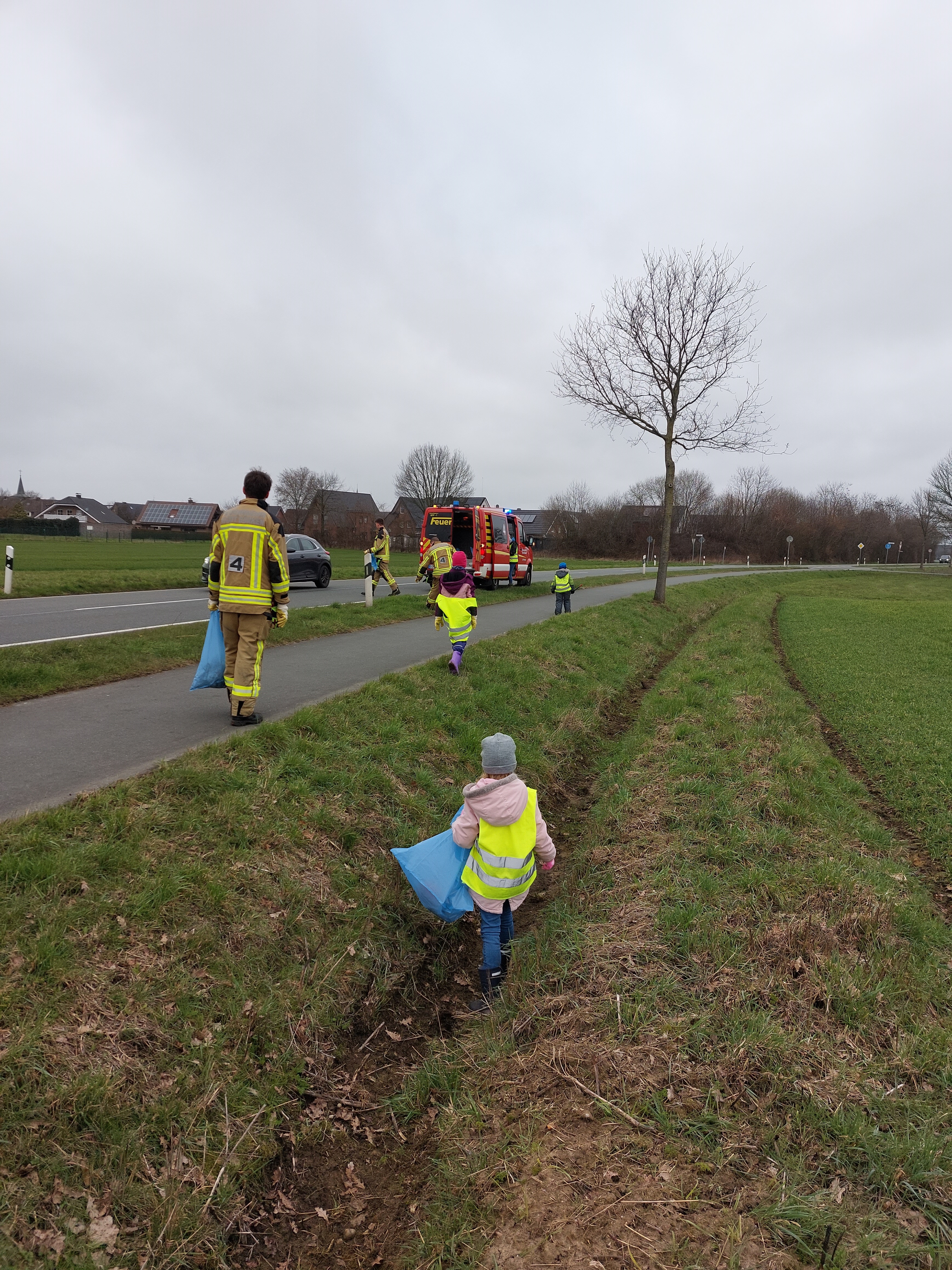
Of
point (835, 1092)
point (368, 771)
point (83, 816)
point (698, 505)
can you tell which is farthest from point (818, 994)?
point (698, 505)

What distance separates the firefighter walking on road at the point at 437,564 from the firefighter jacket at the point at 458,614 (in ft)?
0.57

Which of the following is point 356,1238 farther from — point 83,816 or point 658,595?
point 658,595

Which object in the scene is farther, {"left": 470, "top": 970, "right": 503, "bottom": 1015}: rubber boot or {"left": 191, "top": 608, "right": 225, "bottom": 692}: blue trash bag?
{"left": 191, "top": 608, "right": 225, "bottom": 692}: blue trash bag

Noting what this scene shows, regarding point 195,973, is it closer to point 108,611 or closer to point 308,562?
point 108,611

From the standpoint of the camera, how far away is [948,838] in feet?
20.2

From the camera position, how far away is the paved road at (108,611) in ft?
34.5

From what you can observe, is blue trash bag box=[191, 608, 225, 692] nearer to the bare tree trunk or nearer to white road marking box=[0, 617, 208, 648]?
white road marking box=[0, 617, 208, 648]

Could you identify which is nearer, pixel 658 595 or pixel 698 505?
pixel 658 595

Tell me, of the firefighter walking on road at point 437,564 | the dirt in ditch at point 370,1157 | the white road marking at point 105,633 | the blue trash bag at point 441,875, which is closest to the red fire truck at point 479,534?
the white road marking at point 105,633

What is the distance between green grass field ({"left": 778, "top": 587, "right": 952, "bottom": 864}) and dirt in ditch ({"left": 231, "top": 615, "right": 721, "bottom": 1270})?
4.41m

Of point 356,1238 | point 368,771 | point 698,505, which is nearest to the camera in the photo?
point 356,1238

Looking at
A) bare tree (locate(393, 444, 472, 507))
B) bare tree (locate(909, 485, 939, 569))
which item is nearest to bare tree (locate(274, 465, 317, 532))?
bare tree (locate(393, 444, 472, 507))

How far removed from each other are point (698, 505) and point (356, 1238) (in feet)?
328

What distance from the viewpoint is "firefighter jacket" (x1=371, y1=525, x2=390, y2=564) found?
18.9 metres
